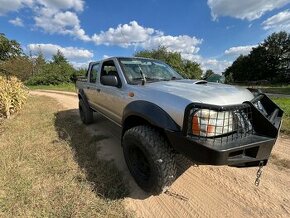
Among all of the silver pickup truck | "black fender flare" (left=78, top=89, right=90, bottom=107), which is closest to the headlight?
the silver pickup truck

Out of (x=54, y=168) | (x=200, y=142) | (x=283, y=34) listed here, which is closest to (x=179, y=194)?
(x=200, y=142)

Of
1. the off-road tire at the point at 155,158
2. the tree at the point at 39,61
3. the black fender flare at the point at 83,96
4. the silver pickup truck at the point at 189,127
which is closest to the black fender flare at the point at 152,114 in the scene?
the silver pickup truck at the point at 189,127

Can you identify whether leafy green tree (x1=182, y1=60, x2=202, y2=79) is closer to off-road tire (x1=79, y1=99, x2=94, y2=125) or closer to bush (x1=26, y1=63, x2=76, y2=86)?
bush (x1=26, y1=63, x2=76, y2=86)

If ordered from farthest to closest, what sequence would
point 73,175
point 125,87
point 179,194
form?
1. point 125,87
2. point 73,175
3. point 179,194

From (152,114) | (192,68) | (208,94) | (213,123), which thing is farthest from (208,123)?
(192,68)

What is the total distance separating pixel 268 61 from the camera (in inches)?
2317

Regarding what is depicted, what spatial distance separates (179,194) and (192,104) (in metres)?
1.46

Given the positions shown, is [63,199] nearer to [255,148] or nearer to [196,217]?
[196,217]

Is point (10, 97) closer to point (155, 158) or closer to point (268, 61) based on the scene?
point (155, 158)

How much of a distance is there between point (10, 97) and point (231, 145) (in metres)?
8.03

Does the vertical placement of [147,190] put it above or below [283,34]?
below

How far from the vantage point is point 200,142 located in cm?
254

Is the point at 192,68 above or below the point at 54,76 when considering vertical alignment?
above

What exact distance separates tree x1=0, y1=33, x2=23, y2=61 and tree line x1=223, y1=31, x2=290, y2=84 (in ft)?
154
